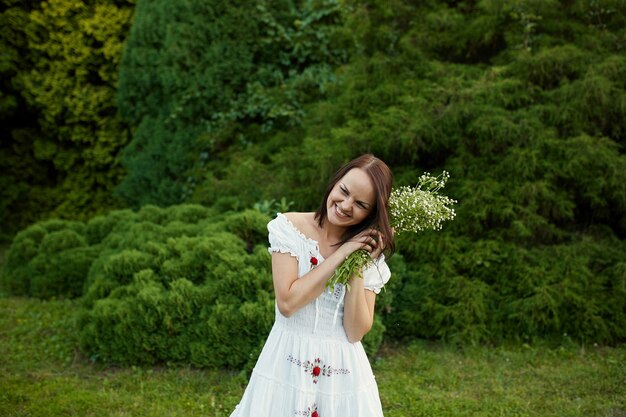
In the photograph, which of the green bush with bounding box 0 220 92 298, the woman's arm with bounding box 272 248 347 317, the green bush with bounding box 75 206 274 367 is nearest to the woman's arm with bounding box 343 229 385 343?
the woman's arm with bounding box 272 248 347 317

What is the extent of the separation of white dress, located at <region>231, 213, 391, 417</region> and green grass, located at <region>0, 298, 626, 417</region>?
1.55 m

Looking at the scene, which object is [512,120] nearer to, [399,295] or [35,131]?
[399,295]

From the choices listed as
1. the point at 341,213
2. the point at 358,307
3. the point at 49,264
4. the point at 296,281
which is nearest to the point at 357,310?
the point at 358,307

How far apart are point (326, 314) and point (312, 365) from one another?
21 centimetres

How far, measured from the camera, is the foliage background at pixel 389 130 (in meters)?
5.04

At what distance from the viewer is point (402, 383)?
14.2 feet

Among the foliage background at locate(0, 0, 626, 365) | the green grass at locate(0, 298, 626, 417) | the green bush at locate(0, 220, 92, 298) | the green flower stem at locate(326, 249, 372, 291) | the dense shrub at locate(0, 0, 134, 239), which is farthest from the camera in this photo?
the dense shrub at locate(0, 0, 134, 239)

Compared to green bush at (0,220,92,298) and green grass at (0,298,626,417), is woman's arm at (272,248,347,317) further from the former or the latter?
green bush at (0,220,92,298)

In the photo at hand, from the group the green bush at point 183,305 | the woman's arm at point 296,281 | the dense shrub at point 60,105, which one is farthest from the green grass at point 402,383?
the dense shrub at point 60,105

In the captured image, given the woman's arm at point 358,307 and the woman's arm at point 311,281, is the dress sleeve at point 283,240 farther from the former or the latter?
the woman's arm at point 358,307

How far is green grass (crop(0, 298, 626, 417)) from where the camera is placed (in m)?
3.93

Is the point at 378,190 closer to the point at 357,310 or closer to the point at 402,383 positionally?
the point at 357,310

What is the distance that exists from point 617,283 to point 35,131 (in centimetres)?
832

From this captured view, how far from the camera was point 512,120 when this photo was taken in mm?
5316
